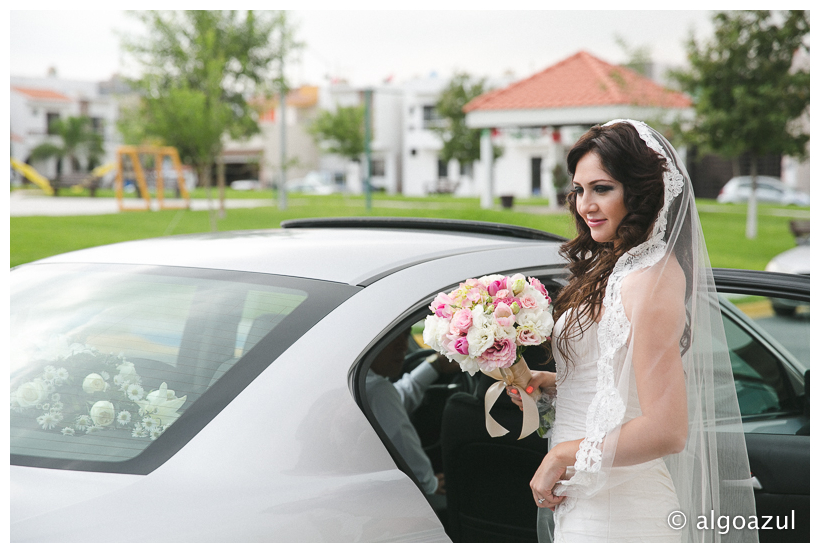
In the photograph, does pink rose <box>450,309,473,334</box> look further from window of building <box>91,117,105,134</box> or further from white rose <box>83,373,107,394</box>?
window of building <box>91,117,105,134</box>

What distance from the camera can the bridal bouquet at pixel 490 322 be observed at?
180cm

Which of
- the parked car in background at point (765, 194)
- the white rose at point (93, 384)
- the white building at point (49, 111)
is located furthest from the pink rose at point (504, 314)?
the white building at point (49, 111)

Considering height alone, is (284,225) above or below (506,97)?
below

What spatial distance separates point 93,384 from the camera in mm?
1847

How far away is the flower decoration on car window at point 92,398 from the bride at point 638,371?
3.12 feet

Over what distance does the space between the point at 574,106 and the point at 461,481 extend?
65.6 ft

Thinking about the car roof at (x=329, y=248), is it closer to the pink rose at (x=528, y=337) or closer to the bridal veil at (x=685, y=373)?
the pink rose at (x=528, y=337)

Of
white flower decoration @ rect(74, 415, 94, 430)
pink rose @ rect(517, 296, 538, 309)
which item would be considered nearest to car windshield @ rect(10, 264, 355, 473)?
white flower decoration @ rect(74, 415, 94, 430)

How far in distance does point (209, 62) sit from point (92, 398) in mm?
15404

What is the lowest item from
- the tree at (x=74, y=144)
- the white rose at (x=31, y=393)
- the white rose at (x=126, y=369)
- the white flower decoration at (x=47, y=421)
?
the white flower decoration at (x=47, y=421)

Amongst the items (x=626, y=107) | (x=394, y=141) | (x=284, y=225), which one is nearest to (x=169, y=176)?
(x=394, y=141)
